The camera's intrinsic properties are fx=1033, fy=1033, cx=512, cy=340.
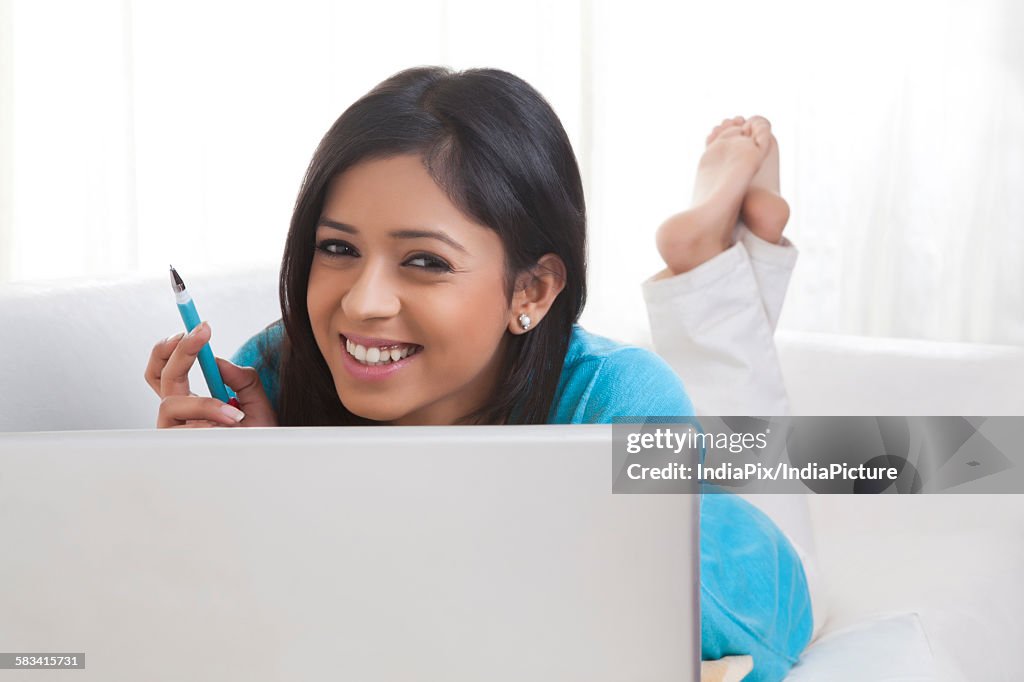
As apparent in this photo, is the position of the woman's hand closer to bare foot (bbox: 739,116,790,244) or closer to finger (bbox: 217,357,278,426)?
finger (bbox: 217,357,278,426)

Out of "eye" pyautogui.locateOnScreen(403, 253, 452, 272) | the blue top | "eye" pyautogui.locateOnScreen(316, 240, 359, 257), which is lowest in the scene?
the blue top

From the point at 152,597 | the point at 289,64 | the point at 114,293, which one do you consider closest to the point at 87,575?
the point at 152,597

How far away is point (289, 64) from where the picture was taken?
266cm

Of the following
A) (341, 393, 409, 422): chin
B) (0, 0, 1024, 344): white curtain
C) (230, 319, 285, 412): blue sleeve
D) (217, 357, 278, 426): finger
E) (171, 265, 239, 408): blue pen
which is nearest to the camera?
(171, 265, 239, 408): blue pen

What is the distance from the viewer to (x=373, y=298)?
78cm

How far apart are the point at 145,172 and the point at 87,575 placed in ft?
8.04

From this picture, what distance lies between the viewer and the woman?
0.81m

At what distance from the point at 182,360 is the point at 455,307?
217mm


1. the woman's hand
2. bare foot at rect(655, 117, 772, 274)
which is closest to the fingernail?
the woman's hand

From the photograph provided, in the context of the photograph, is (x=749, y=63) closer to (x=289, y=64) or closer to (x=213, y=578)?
(x=289, y=64)

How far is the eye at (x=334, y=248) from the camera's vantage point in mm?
843

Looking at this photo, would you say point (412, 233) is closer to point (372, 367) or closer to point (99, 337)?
point (372, 367)

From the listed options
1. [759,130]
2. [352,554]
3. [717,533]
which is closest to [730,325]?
[759,130]

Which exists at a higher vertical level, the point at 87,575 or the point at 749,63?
the point at 749,63
